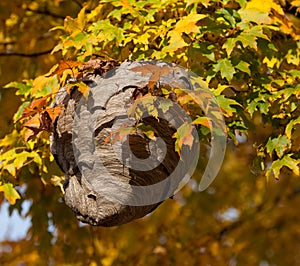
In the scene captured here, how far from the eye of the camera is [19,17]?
4.80 meters

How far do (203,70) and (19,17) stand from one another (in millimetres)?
1797

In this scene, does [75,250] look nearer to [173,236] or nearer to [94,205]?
[173,236]

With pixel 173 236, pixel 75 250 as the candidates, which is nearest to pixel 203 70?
pixel 75 250

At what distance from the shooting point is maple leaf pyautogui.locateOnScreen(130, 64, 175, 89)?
2865 mm

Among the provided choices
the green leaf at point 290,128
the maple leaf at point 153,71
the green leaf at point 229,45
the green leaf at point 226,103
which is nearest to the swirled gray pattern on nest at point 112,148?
the maple leaf at point 153,71

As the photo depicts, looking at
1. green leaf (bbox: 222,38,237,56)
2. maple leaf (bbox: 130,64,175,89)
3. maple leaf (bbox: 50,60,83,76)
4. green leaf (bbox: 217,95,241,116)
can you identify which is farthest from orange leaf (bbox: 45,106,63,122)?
green leaf (bbox: 222,38,237,56)

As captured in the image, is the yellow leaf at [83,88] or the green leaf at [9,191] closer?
the yellow leaf at [83,88]

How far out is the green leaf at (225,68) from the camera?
319 centimetres

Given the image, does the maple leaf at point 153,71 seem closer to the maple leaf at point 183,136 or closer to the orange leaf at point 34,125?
the maple leaf at point 183,136

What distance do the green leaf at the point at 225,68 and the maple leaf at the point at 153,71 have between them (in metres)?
0.35

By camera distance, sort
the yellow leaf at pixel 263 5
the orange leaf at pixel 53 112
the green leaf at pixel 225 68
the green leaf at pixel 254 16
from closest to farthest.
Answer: the orange leaf at pixel 53 112 < the green leaf at pixel 225 68 < the green leaf at pixel 254 16 < the yellow leaf at pixel 263 5

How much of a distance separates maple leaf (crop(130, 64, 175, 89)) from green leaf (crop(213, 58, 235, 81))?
35 cm

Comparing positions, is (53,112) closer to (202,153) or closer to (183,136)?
(183,136)

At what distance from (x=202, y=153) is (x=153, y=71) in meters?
1.19
